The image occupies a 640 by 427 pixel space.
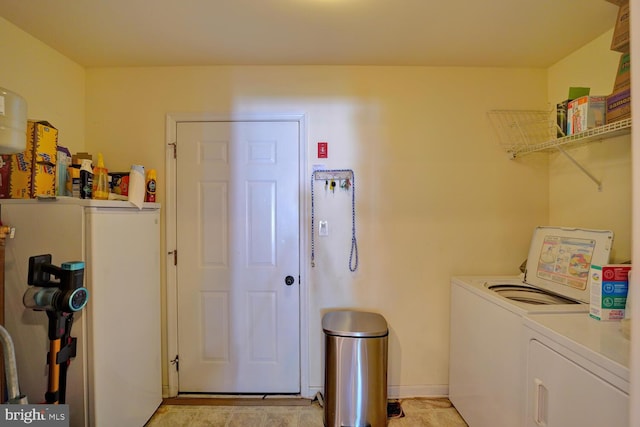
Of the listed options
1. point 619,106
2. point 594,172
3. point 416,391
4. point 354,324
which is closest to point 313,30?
point 619,106

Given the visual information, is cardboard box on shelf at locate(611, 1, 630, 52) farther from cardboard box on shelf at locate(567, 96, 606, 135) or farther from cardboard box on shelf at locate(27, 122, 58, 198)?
cardboard box on shelf at locate(27, 122, 58, 198)

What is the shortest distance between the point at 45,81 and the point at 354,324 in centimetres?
247

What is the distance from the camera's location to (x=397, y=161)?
6.82ft

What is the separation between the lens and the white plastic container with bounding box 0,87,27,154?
1216 mm

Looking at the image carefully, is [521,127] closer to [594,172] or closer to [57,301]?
[594,172]

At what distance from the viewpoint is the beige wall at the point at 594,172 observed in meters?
1.59

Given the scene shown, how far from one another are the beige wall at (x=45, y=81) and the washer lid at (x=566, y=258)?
10.5ft

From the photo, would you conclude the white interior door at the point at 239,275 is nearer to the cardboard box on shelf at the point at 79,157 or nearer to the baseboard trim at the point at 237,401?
the baseboard trim at the point at 237,401

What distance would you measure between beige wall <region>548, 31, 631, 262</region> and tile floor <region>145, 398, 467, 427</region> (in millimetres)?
1428

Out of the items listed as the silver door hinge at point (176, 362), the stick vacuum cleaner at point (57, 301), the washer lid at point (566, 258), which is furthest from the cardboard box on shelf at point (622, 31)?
the silver door hinge at point (176, 362)

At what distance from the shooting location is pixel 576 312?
133cm

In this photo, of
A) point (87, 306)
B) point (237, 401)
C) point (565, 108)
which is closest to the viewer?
point (87, 306)

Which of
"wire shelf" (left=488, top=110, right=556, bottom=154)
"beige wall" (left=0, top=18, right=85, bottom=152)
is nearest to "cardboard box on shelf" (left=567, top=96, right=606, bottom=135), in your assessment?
"wire shelf" (left=488, top=110, right=556, bottom=154)

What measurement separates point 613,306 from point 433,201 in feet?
3.56
